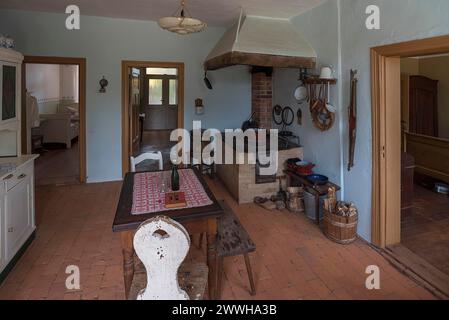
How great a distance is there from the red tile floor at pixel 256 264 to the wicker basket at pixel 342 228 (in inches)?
3.1

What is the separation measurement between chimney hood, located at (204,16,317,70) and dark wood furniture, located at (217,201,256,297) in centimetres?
228

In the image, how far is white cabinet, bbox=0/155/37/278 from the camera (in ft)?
7.70

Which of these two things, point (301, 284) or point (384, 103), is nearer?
point (301, 284)

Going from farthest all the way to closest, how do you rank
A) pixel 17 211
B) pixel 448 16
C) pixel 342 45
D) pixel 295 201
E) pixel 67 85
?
pixel 67 85 < pixel 295 201 < pixel 342 45 < pixel 17 211 < pixel 448 16

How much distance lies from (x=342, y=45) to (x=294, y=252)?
228cm

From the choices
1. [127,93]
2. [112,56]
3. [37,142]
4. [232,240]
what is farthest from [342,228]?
[37,142]

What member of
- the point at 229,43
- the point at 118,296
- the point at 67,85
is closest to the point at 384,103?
the point at 229,43

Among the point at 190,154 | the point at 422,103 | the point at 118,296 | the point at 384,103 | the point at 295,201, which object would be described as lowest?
the point at 118,296

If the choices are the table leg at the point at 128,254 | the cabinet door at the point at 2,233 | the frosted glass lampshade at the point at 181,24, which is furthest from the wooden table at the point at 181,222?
the frosted glass lampshade at the point at 181,24

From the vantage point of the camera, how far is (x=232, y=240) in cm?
213

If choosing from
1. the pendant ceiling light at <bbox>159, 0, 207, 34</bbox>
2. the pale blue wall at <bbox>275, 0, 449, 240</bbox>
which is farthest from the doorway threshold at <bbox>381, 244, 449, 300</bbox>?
the pendant ceiling light at <bbox>159, 0, 207, 34</bbox>

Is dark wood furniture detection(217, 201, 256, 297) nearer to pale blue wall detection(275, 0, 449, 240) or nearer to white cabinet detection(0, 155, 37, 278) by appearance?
pale blue wall detection(275, 0, 449, 240)

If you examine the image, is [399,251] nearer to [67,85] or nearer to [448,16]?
[448,16]

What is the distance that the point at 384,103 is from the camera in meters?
2.76
